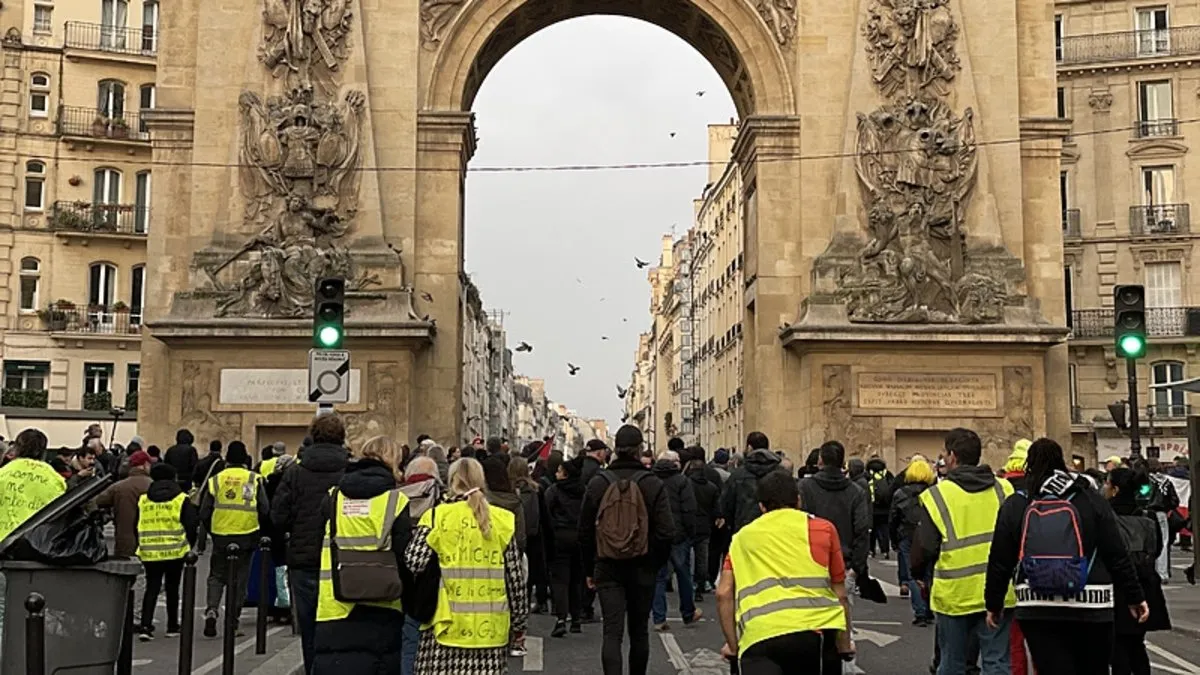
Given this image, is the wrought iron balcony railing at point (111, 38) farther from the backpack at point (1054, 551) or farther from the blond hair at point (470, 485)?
the backpack at point (1054, 551)

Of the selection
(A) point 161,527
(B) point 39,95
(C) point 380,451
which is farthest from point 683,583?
(B) point 39,95

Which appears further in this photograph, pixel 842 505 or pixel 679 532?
pixel 679 532

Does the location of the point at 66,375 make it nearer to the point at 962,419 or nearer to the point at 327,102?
the point at 327,102

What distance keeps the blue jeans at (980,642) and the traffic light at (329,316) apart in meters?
10.0

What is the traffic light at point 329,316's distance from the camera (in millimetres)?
17203

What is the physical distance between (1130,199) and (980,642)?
3534cm

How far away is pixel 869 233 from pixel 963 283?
2.02 m

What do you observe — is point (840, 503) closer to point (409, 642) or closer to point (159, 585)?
point (409, 642)

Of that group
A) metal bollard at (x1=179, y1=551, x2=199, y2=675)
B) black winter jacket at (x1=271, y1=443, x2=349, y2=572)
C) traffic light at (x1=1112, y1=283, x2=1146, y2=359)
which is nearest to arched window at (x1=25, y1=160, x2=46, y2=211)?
black winter jacket at (x1=271, y1=443, x2=349, y2=572)

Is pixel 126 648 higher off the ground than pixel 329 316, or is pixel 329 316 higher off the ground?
pixel 329 316

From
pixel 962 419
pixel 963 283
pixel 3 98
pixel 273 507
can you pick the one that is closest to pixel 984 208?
pixel 963 283

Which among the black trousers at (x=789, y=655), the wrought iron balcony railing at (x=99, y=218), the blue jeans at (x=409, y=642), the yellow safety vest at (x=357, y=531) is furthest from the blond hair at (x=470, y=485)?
the wrought iron balcony railing at (x=99, y=218)

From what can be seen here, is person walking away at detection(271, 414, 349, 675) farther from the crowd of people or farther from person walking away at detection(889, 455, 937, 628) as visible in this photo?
person walking away at detection(889, 455, 937, 628)

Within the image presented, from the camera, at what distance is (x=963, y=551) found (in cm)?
888
